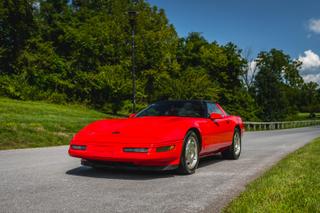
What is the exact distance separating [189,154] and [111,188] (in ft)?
6.13

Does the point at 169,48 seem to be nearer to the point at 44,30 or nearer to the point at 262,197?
the point at 44,30

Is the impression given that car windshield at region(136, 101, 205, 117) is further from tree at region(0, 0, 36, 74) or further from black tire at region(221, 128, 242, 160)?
tree at region(0, 0, 36, 74)

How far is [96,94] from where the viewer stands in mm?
42781

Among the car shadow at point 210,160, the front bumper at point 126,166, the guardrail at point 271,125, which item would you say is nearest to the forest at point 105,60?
the guardrail at point 271,125

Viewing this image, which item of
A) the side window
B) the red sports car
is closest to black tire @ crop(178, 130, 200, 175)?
the red sports car

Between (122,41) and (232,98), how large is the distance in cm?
1790

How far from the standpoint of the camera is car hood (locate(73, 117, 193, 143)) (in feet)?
20.3

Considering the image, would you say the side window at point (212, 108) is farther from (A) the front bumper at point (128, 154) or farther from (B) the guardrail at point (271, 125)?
(B) the guardrail at point (271, 125)

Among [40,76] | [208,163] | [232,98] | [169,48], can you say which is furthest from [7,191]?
[232,98]

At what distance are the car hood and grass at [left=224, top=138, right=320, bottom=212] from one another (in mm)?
1474

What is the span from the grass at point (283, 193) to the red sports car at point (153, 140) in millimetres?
1282

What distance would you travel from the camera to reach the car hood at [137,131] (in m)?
6.19

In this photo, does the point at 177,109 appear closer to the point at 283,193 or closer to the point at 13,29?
the point at 283,193

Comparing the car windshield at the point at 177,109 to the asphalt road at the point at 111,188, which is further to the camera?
the car windshield at the point at 177,109
